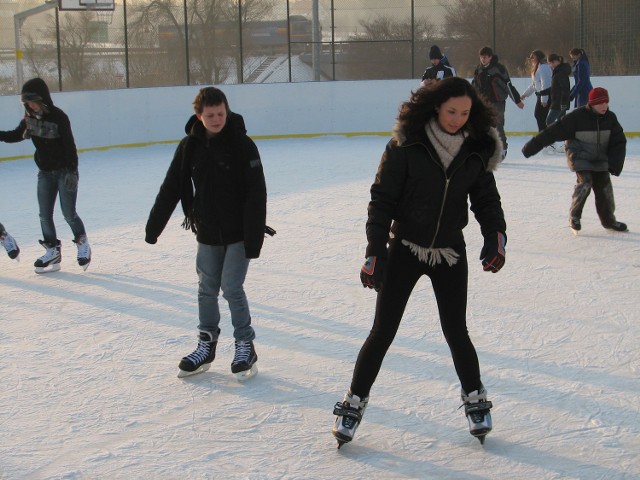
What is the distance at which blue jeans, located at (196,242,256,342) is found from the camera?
4145 mm

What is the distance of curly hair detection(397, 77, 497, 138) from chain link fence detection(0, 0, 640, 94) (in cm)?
1223

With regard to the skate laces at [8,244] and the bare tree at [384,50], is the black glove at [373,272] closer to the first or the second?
the skate laces at [8,244]

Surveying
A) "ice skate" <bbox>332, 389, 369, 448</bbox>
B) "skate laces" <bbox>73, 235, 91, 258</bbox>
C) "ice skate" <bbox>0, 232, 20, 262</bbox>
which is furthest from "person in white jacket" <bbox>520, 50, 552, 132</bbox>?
"ice skate" <bbox>332, 389, 369, 448</bbox>

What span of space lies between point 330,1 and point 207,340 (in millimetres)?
14068

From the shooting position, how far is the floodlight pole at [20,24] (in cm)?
1395

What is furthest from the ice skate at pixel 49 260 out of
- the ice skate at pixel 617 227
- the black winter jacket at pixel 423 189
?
the ice skate at pixel 617 227

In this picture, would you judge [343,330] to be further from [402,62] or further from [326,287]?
[402,62]

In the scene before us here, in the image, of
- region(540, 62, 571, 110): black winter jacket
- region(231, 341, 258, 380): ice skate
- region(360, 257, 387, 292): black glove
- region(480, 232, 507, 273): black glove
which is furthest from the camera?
region(540, 62, 571, 110): black winter jacket

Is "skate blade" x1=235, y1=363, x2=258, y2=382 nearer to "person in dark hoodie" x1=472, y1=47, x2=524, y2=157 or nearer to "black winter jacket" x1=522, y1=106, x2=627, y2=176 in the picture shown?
"black winter jacket" x1=522, y1=106, x2=627, y2=176

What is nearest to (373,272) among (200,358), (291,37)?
(200,358)

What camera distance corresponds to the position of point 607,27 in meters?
16.6

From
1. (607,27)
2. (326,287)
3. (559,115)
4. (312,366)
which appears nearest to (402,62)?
(607,27)

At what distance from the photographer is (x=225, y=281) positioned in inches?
164

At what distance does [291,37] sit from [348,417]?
47.2 feet
